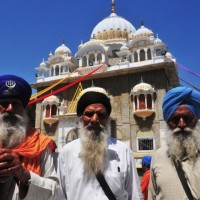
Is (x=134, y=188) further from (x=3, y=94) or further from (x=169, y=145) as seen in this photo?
(x=3, y=94)

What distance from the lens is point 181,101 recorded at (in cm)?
268

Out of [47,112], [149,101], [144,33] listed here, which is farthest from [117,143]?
[144,33]

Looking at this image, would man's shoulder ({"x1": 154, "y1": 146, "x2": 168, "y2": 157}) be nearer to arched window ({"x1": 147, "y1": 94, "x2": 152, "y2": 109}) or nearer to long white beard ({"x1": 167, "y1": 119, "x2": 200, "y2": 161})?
long white beard ({"x1": 167, "y1": 119, "x2": 200, "y2": 161})

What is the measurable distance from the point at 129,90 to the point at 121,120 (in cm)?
257

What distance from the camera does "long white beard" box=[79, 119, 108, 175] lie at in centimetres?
250

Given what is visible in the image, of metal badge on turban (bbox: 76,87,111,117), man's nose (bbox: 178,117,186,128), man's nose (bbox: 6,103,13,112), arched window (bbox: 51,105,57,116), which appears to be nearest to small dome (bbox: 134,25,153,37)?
arched window (bbox: 51,105,57,116)

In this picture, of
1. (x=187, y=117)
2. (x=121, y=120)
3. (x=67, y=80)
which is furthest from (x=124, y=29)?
(x=187, y=117)

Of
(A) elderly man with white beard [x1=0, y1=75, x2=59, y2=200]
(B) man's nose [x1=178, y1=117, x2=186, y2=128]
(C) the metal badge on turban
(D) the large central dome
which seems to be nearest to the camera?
(A) elderly man with white beard [x1=0, y1=75, x2=59, y2=200]

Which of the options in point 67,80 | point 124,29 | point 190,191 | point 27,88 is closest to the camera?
point 190,191

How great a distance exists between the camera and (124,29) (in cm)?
3070

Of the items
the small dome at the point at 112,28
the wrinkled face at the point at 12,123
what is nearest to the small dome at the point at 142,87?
the small dome at the point at 112,28

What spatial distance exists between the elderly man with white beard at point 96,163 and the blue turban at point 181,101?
1.95 feet

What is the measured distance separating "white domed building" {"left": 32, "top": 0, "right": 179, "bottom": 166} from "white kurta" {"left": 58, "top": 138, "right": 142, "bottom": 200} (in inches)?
652

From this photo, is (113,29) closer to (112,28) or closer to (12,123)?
(112,28)
